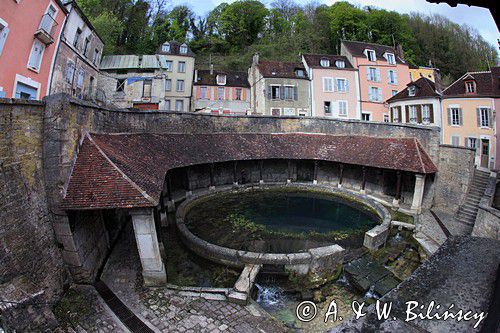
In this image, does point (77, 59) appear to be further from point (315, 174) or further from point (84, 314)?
point (315, 174)

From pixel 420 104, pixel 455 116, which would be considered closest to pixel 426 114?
pixel 420 104

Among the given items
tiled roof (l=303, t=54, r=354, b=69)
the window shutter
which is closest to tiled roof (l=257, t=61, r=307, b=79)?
tiled roof (l=303, t=54, r=354, b=69)

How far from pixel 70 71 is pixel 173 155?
735 cm

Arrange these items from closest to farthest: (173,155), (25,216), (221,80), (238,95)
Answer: (25,216), (173,155), (221,80), (238,95)

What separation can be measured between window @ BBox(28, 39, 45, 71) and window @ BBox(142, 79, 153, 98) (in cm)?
932

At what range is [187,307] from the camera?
271 inches

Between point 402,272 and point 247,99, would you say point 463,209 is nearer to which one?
point 402,272

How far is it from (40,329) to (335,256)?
7.87 metres

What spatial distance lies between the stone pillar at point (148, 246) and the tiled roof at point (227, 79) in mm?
21001

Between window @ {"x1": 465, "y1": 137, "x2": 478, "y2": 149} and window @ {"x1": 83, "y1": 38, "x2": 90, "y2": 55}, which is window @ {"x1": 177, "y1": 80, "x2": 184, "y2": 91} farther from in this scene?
window @ {"x1": 465, "y1": 137, "x2": 478, "y2": 149}

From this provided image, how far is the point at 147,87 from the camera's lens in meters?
21.1

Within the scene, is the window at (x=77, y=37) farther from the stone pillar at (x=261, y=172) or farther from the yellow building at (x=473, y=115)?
the yellow building at (x=473, y=115)

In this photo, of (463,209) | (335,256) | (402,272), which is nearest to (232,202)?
(335,256)

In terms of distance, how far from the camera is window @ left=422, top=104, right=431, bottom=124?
19266mm
